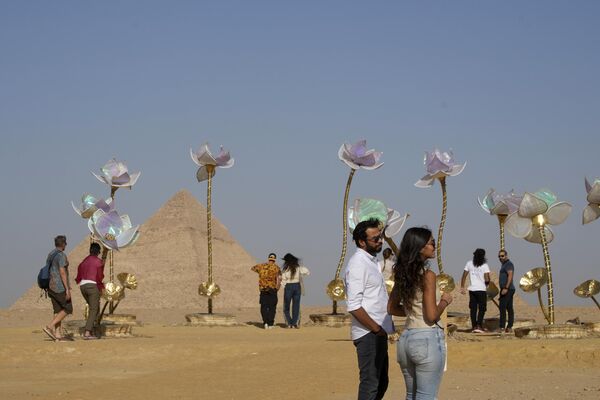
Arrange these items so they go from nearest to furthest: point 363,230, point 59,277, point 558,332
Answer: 1. point 363,230
2. point 558,332
3. point 59,277

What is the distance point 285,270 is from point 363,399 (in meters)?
11.9

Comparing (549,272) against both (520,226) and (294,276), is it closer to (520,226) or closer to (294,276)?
(520,226)

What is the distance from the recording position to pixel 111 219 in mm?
15945

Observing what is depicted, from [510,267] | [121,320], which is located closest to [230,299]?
[121,320]

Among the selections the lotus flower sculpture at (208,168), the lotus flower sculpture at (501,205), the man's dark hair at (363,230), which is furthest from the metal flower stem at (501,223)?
the man's dark hair at (363,230)

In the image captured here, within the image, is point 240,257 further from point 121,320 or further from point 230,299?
point 121,320

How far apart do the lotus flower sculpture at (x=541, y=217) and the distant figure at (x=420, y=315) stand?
8453 millimetres

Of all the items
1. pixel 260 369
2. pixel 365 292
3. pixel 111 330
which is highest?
pixel 365 292

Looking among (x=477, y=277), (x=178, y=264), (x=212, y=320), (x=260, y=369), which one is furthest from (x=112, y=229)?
(x=178, y=264)

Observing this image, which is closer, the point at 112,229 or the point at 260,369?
the point at 260,369

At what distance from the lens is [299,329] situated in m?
17.8

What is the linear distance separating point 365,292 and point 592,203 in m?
8.85

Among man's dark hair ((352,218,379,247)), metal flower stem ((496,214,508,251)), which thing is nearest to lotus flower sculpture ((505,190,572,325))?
metal flower stem ((496,214,508,251))

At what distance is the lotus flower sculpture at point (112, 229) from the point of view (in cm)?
1572
